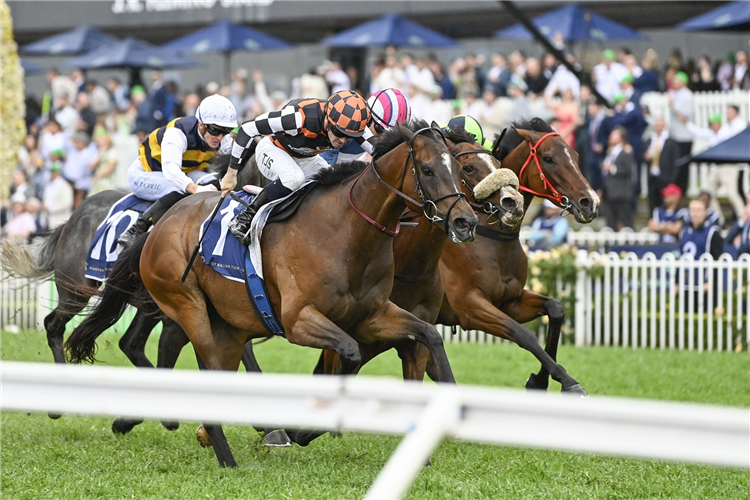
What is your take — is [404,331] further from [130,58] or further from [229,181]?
[130,58]

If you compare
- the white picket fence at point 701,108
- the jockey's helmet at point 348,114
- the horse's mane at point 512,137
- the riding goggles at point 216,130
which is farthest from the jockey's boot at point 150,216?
the white picket fence at point 701,108

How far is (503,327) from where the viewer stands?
6.40 meters

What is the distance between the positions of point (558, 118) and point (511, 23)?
6.22 metres

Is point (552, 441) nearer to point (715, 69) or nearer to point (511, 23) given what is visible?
point (715, 69)

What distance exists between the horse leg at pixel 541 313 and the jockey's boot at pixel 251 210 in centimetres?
183

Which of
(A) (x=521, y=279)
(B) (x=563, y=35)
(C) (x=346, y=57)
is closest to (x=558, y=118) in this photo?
(B) (x=563, y=35)

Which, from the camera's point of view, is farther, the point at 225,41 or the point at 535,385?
the point at 225,41

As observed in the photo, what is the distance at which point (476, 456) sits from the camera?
19.8 feet

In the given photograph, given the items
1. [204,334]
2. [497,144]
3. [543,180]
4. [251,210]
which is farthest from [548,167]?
[204,334]

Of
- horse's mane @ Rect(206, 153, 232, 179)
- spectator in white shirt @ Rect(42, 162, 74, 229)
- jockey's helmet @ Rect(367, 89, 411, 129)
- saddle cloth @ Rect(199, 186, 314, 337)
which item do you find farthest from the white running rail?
spectator in white shirt @ Rect(42, 162, 74, 229)

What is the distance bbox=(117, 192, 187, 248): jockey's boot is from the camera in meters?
6.98

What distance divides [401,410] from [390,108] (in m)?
3.65

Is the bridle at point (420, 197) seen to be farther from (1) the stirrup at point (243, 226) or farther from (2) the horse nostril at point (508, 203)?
(1) the stirrup at point (243, 226)

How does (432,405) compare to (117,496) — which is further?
(117,496)
